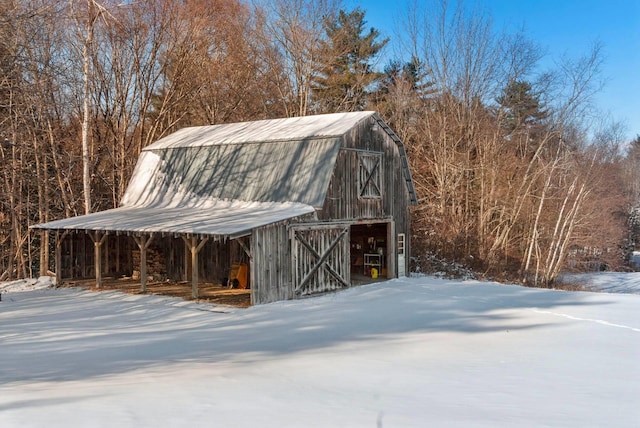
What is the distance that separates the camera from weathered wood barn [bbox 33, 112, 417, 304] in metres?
15.2

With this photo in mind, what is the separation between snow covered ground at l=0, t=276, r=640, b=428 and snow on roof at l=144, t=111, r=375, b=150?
5373 millimetres

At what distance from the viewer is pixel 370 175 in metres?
18.3

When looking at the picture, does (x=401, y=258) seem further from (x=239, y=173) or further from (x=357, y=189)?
(x=239, y=173)

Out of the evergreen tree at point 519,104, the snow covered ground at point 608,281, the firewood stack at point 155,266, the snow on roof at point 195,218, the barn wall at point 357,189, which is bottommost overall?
the snow covered ground at point 608,281

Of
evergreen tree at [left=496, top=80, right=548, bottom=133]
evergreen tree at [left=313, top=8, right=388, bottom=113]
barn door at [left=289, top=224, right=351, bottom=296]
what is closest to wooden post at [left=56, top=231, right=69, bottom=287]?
barn door at [left=289, top=224, right=351, bottom=296]

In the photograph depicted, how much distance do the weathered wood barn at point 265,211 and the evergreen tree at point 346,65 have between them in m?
12.4

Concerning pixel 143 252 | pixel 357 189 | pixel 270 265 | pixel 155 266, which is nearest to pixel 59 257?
pixel 155 266

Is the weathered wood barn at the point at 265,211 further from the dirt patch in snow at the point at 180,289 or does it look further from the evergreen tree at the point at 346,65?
the evergreen tree at the point at 346,65

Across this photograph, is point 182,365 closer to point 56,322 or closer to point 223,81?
point 56,322

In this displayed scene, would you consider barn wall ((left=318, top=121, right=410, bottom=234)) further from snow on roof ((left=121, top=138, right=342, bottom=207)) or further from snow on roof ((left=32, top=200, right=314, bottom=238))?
snow on roof ((left=32, top=200, right=314, bottom=238))

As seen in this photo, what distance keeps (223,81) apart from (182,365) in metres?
23.5

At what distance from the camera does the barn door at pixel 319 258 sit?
1555 cm

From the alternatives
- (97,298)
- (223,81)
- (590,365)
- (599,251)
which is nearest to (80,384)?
(590,365)

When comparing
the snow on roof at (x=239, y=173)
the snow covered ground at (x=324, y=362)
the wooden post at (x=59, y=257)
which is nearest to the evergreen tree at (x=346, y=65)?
the snow on roof at (x=239, y=173)
